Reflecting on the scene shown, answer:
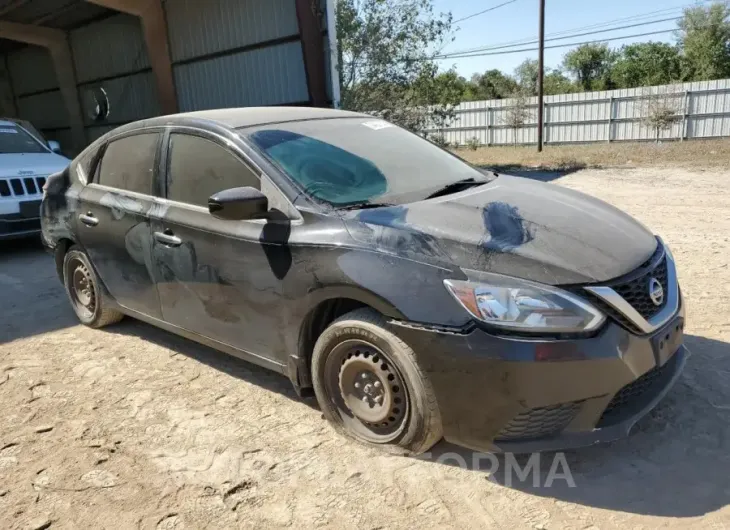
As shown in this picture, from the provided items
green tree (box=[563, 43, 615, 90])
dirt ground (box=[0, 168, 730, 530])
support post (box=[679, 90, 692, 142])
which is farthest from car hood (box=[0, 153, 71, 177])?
green tree (box=[563, 43, 615, 90])

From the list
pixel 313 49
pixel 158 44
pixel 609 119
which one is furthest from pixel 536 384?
pixel 609 119

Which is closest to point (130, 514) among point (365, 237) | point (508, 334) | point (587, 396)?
point (365, 237)

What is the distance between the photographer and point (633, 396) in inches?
101

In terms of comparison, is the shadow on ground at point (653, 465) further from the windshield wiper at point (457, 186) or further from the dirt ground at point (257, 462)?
the windshield wiper at point (457, 186)

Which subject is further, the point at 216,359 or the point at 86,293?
the point at 86,293

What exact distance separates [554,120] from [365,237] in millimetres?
26065

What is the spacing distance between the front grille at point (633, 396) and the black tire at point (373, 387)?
728 mm

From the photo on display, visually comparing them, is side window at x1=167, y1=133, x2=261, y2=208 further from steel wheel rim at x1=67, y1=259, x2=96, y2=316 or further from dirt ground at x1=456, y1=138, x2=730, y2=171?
dirt ground at x1=456, y1=138, x2=730, y2=171

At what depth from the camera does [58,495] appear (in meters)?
2.69

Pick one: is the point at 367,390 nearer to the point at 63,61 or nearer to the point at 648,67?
the point at 63,61

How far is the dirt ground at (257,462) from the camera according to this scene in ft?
7.98

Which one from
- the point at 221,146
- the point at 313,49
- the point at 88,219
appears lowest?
the point at 88,219

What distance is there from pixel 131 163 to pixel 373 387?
2481 millimetres

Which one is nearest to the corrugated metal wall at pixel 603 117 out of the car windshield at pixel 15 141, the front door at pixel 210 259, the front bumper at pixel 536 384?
the car windshield at pixel 15 141
